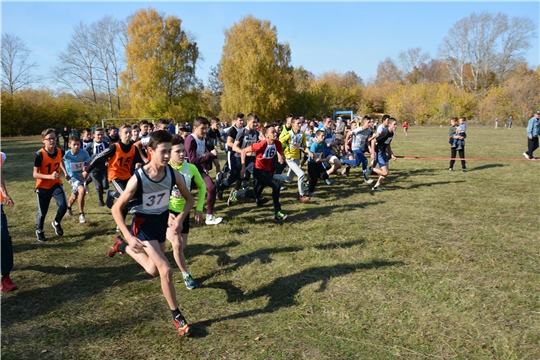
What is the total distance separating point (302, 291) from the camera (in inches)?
179

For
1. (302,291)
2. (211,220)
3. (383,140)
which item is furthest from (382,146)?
(302,291)

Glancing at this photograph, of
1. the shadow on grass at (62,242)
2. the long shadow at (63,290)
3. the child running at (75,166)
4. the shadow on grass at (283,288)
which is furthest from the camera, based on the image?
the child running at (75,166)

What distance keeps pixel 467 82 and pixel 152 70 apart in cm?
5335

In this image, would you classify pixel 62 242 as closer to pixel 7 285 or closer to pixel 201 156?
pixel 7 285

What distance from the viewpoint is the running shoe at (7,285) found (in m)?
4.62

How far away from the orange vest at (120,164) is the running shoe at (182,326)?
12.4 ft

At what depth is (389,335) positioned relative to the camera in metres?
3.63

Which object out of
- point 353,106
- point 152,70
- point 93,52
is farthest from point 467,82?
point 93,52

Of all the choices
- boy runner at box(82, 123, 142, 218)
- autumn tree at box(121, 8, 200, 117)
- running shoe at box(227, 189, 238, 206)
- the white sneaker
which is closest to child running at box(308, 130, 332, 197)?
running shoe at box(227, 189, 238, 206)

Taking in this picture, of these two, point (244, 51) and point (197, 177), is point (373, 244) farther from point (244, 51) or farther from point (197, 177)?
point (244, 51)

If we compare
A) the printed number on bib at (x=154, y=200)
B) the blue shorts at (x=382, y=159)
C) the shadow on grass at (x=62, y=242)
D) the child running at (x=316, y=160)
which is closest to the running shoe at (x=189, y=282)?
the printed number on bib at (x=154, y=200)

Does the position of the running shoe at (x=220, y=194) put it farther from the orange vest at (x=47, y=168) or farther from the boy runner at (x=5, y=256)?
the boy runner at (x=5, y=256)

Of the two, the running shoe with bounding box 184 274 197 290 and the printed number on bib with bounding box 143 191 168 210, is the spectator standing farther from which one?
the printed number on bib with bounding box 143 191 168 210

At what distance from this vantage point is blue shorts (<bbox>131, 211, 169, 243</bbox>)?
3898mm
